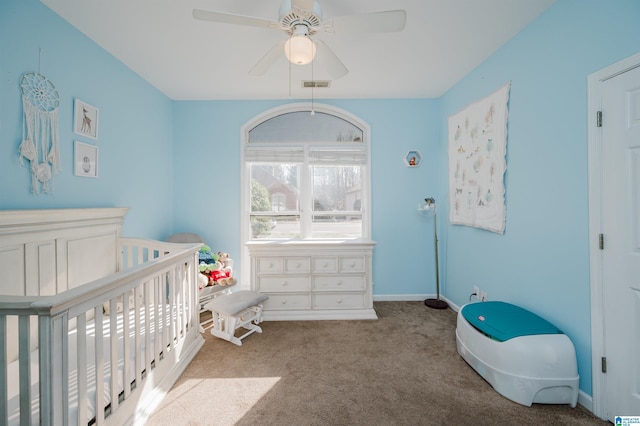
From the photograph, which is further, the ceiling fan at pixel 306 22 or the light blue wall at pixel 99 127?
the light blue wall at pixel 99 127

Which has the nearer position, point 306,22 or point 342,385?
point 306,22

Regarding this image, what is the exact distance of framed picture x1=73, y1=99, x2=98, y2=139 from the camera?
6.70ft

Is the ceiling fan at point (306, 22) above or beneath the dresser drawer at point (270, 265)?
above

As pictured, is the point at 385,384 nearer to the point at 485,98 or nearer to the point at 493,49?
the point at 485,98

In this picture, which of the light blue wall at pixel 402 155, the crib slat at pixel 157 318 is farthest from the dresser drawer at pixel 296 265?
the crib slat at pixel 157 318

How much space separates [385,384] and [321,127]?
A: 2824 mm

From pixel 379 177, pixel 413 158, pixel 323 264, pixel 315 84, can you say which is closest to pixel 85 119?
pixel 315 84

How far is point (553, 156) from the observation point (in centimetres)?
185

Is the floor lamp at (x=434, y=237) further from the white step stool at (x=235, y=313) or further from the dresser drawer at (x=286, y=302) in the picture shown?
the white step stool at (x=235, y=313)

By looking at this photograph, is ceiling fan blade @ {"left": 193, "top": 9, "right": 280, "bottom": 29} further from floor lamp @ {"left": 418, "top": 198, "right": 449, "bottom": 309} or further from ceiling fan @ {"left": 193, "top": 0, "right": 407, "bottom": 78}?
floor lamp @ {"left": 418, "top": 198, "right": 449, "bottom": 309}

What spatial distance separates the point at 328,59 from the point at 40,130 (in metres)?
1.89

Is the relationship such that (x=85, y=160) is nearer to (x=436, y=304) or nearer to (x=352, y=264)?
(x=352, y=264)

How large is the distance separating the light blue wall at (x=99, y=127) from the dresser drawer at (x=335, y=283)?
187 cm

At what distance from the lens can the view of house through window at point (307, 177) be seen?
3539mm
